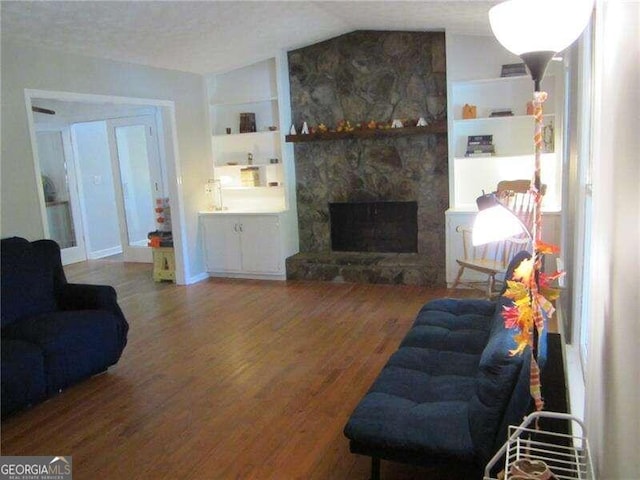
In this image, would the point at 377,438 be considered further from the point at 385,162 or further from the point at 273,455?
the point at 385,162

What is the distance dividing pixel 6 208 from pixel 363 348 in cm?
285

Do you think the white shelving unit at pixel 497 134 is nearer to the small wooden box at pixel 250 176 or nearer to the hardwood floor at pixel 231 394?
the hardwood floor at pixel 231 394

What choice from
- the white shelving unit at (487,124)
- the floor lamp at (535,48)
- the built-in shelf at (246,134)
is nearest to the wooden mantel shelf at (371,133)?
the white shelving unit at (487,124)

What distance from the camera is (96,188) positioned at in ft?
26.7

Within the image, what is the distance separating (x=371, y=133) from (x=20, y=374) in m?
3.98

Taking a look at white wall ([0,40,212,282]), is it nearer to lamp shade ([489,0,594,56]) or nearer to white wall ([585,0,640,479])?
lamp shade ([489,0,594,56])

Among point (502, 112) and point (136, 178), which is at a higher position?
point (502, 112)

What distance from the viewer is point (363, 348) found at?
12.4ft

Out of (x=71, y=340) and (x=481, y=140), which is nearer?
(x=71, y=340)

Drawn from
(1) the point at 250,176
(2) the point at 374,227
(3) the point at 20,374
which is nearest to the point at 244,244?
(1) the point at 250,176

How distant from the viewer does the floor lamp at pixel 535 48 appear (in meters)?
1.44

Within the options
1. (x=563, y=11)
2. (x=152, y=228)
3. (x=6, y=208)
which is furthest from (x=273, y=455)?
(x=152, y=228)

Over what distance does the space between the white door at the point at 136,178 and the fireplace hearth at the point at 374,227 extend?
2.68 m

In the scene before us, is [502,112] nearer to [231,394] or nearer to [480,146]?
[480,146]
